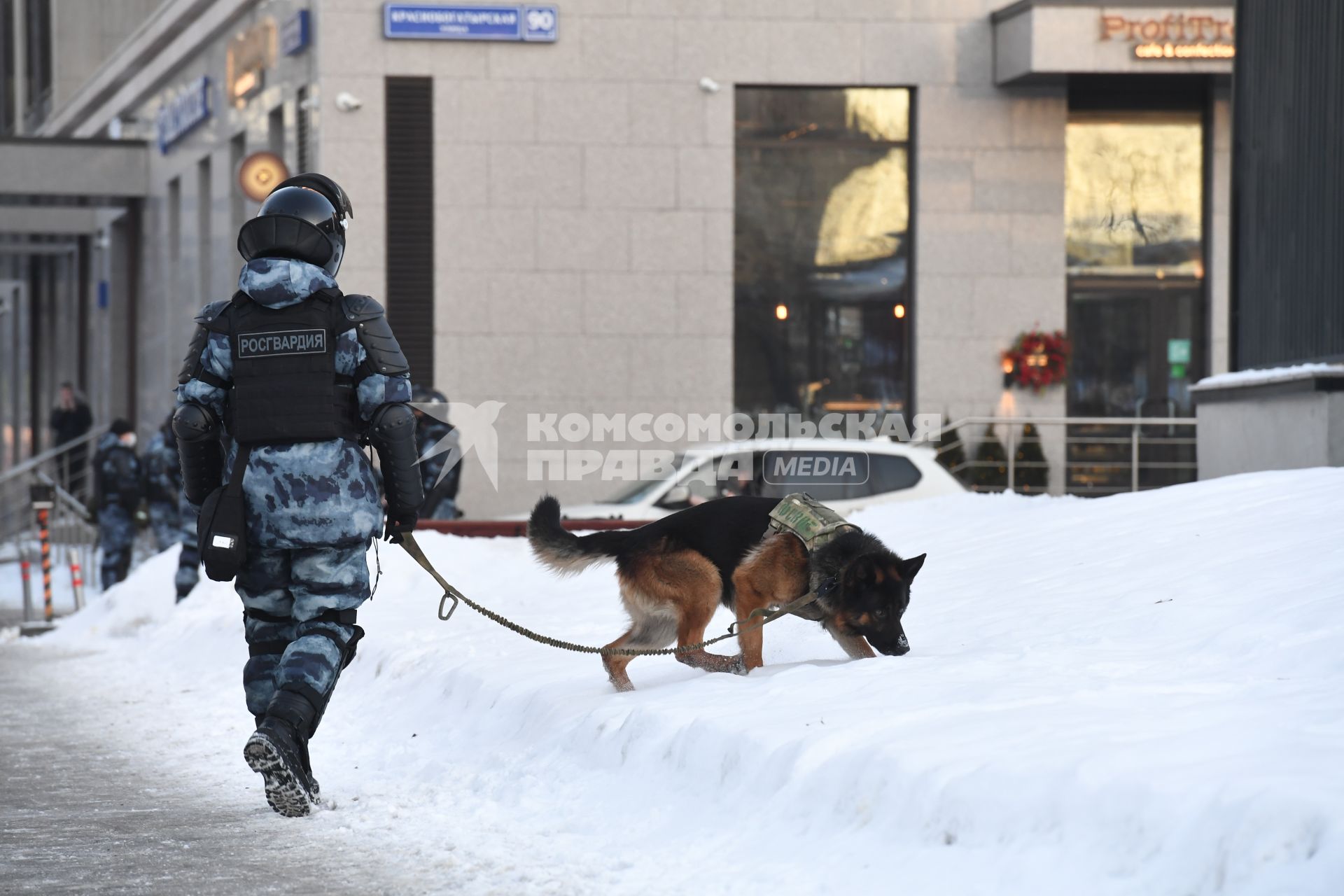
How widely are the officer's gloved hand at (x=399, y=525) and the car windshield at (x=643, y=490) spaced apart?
737 cm

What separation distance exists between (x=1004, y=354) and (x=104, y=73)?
2124 cm

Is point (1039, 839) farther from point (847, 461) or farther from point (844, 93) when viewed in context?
point (844, 93)

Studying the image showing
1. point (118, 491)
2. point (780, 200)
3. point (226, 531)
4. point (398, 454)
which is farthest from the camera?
point (780, 200)

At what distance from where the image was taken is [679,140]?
66.7ft

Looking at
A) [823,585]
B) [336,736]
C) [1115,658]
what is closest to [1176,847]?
[1115,658]

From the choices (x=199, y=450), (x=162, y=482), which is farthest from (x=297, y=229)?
(x=162, y=482)

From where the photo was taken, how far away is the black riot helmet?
5637 mm

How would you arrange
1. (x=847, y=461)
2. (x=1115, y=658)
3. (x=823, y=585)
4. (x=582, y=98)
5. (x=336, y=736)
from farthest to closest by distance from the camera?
(x=582, y=98)
(x=847, y=461)
(x=336, y=736)
(x=823, y=585)
(x=1115, y=658)

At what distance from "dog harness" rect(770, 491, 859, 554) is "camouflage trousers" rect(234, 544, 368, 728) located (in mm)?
1771

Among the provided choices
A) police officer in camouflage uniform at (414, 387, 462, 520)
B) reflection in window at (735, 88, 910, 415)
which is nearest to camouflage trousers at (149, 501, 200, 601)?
police officer in camouflage uniform at (414, 387, 462, 520)

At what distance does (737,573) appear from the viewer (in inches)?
259

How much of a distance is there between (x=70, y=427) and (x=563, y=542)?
21993mm

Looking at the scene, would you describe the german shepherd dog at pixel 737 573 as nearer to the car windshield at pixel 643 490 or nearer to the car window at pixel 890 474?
the car windshield at pixel 643 490

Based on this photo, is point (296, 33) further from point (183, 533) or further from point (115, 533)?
point (183, 533)
